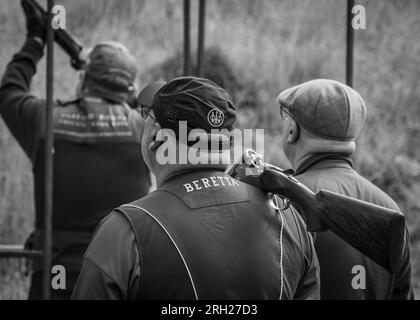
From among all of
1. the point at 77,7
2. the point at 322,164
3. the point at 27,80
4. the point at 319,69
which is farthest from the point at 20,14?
the point at 322,164

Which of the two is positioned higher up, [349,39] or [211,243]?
[349,39]

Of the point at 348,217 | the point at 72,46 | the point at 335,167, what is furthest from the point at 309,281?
the point at 72,46

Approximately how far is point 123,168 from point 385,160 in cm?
391

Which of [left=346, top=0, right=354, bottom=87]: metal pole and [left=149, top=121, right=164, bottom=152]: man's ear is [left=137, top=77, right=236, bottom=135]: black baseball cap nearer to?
[left=149, top=121, right=164, bottom=152]: man's ear

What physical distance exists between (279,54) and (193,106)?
574 cm

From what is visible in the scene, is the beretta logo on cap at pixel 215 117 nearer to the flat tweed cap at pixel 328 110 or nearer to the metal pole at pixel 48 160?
the flat tweed cap at pixel 328 110

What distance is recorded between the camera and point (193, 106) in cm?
196

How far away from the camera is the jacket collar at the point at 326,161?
2654 mm

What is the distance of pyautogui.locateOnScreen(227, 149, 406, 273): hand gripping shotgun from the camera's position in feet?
6.56

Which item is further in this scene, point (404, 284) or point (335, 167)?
point (335, 167)

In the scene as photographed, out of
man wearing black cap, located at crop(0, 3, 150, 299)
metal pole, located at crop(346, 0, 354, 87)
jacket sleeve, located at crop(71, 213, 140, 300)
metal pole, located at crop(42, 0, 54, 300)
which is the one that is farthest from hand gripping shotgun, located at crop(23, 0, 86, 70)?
jacket sleeve, located at crop(71, 213, 140, 300)

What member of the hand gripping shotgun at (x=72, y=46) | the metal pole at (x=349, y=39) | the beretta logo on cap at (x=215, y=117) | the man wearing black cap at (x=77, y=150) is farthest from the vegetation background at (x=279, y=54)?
the beretta logo on cap at (x=215, y=117)

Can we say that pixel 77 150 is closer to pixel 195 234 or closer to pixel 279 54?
pixel 195 234
